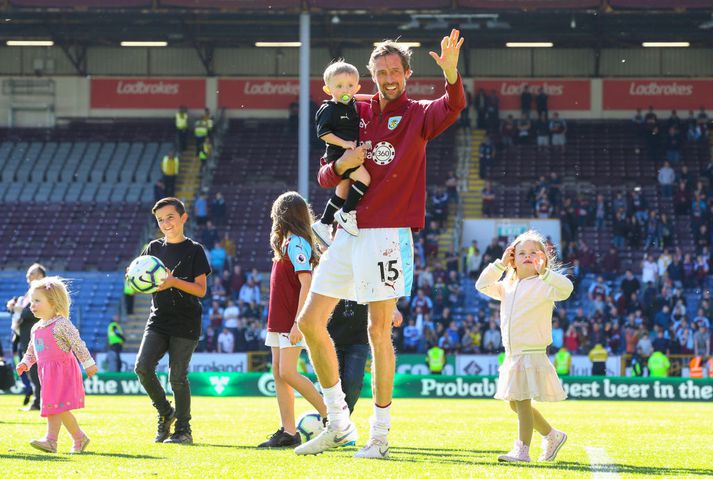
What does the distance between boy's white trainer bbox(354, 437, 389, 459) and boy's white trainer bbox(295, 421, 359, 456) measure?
0.18 metres

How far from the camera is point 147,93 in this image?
149ft

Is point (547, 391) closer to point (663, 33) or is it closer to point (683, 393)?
Result: point (683, 393)

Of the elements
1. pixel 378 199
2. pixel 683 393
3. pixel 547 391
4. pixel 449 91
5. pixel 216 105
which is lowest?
pixel 683 393

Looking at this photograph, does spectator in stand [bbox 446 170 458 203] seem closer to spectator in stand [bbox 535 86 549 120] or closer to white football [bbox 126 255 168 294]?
spectator in stand [bbox 535 86 549 120]

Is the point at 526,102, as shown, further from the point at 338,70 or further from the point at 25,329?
the point at 338,70

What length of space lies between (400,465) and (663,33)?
34.0m

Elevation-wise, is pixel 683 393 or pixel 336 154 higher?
pixel 336 154

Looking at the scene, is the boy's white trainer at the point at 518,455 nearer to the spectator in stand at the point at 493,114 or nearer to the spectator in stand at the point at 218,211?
the spectator in stand at the point at 218,211

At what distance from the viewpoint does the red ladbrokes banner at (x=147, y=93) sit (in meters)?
45.1

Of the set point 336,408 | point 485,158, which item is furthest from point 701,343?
point 336,408

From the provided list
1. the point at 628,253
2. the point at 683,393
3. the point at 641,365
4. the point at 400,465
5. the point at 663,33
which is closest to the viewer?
the point at 400,465

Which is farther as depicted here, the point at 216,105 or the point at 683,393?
the point at 216,105

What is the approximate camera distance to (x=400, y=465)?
7723 millimetres

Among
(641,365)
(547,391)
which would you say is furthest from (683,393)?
(547,391)
